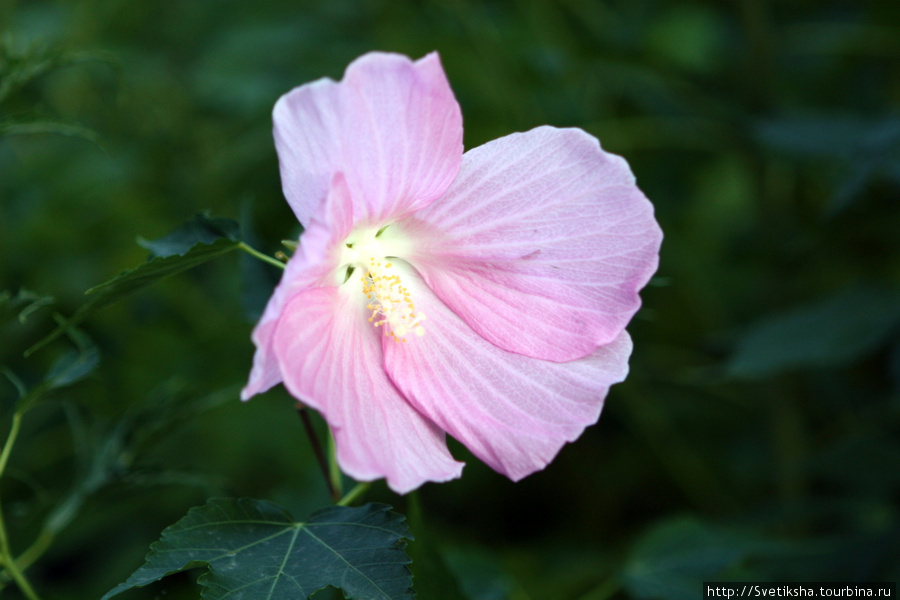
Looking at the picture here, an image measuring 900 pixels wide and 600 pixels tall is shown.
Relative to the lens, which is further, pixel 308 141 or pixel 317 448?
pixel 317 448

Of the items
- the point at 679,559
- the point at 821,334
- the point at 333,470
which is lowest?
the point at 679,559

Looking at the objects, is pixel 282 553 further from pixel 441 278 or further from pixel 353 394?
pixel 441 278

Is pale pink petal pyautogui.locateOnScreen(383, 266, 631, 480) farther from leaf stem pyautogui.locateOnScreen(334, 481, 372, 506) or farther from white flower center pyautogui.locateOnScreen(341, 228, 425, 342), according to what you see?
leaf stem pyautogui.locateOnScreen(334, 481, 372, 506)

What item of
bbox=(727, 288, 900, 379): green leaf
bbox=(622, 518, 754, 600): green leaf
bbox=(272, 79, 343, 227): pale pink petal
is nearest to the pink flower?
bbox=(272, 79, 343, 227): pale pink petal

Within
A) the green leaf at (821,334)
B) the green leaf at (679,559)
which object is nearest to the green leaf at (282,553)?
the green leaf at (679,559)

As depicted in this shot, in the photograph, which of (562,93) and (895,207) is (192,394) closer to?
(562,93)

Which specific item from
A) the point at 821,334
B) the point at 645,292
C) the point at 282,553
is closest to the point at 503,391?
the point at 282,553

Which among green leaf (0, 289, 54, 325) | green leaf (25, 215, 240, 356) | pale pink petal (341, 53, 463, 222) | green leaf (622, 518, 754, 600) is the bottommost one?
green leaf (622, 518, 754, 600)
